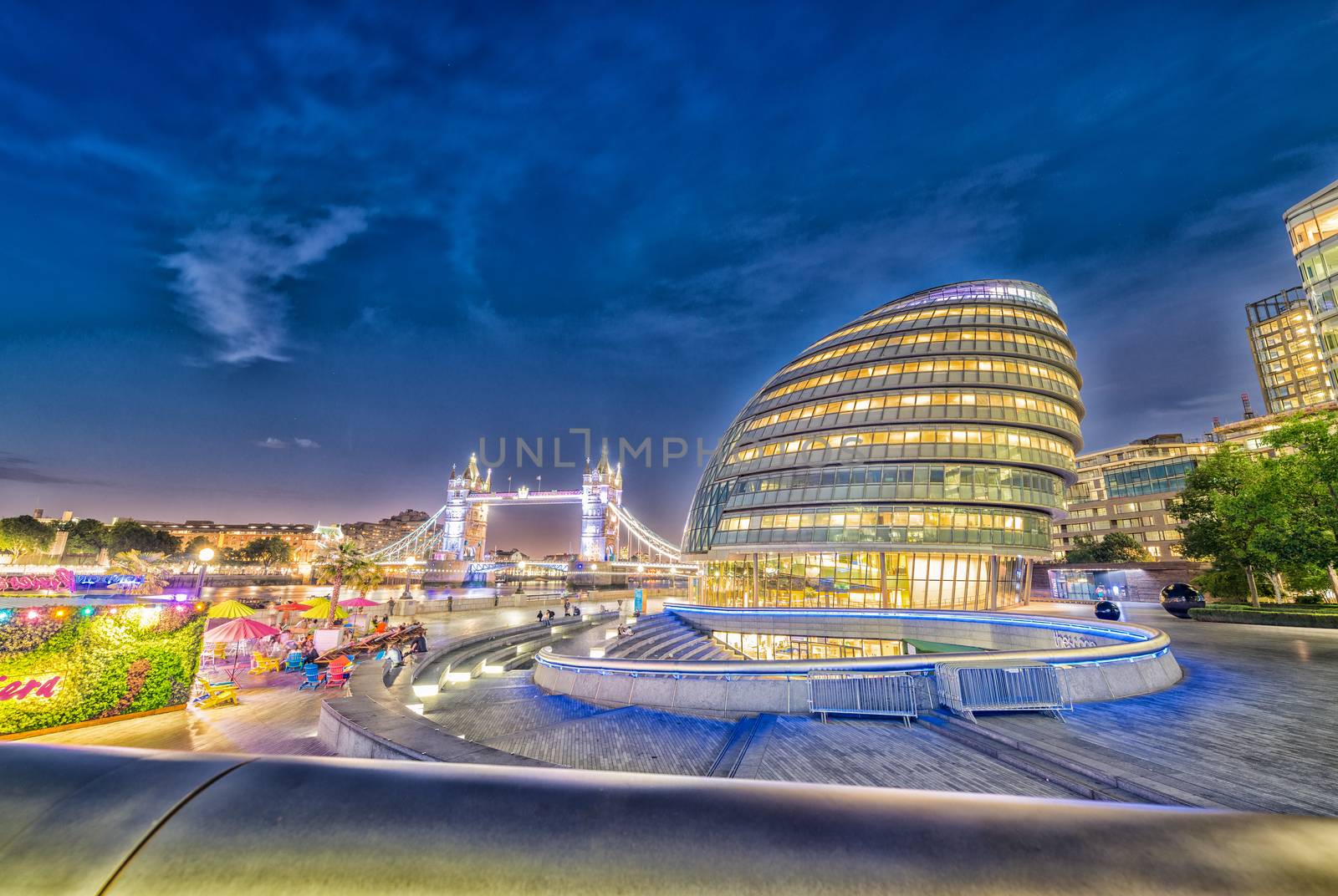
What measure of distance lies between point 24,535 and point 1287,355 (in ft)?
761

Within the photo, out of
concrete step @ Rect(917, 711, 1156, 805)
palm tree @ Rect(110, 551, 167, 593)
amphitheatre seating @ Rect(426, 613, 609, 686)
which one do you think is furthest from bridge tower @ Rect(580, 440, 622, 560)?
concrete step @ Rect(917, 711, 1156, 805)

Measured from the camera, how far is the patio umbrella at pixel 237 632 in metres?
16.3

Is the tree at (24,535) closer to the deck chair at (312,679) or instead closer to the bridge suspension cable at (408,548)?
the bridge suspension cable at (408,548)

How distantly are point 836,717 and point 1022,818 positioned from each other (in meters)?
12.4

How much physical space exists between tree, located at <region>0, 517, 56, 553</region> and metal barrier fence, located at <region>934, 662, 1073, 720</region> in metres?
115

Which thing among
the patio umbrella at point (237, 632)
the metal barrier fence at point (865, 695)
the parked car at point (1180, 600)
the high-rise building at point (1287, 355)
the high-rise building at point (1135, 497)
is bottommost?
the metal barrier fence at point (865, 695)

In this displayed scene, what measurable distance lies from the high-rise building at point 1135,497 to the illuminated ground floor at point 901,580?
184 feet

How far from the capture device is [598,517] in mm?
179125

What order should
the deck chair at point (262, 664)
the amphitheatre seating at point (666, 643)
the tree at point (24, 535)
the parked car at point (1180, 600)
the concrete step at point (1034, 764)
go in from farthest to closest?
the tree at point (24, 535), the parked car at point (1180, 600), the amphitheatre seating at point (666, 643), the deck chair at point (262, 664), the concrete step at point (1034, 764)

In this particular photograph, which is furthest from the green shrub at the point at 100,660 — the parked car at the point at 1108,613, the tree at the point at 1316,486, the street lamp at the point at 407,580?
the tree at the point at 1316,486

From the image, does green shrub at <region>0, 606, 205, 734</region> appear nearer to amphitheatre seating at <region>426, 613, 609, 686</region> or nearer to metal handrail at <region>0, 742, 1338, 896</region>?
amphitheatre seating at <region>426, 613, 609, 686</region>

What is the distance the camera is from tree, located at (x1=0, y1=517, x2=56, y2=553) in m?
77.5

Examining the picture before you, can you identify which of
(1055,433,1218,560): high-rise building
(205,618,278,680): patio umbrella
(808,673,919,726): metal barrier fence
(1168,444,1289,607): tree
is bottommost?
(808,673,919,726): metal barrier fence

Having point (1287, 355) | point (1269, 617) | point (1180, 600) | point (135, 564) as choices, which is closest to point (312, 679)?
point (1269, 617)
